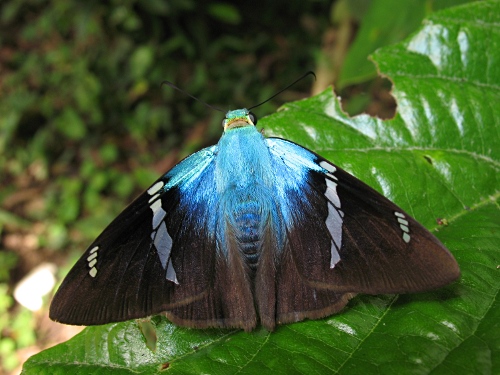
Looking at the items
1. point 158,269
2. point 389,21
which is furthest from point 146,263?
point 389,21

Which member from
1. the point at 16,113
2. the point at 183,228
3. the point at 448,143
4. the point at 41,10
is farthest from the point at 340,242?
the point at 41,10

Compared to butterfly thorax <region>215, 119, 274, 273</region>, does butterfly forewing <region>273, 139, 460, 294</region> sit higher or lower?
lower

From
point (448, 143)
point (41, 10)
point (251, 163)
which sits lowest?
point (448, 143)

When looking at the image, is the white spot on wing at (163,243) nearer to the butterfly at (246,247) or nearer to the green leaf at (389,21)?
the butterfly at (246,247)

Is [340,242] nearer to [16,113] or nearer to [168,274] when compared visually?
[168,274]

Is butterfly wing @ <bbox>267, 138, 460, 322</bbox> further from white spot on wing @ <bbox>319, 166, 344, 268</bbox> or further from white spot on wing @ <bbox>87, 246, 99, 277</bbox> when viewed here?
white spot on wing @ <bbox>87, 246, 99, 277</bbox>

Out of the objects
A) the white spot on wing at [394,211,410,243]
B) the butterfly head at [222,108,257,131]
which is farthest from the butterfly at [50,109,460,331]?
the butterfly head at [222,108,257,131]

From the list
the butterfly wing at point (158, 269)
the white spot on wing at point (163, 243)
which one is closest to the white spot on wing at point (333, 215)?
the butterfly wing at point (158, 269)
